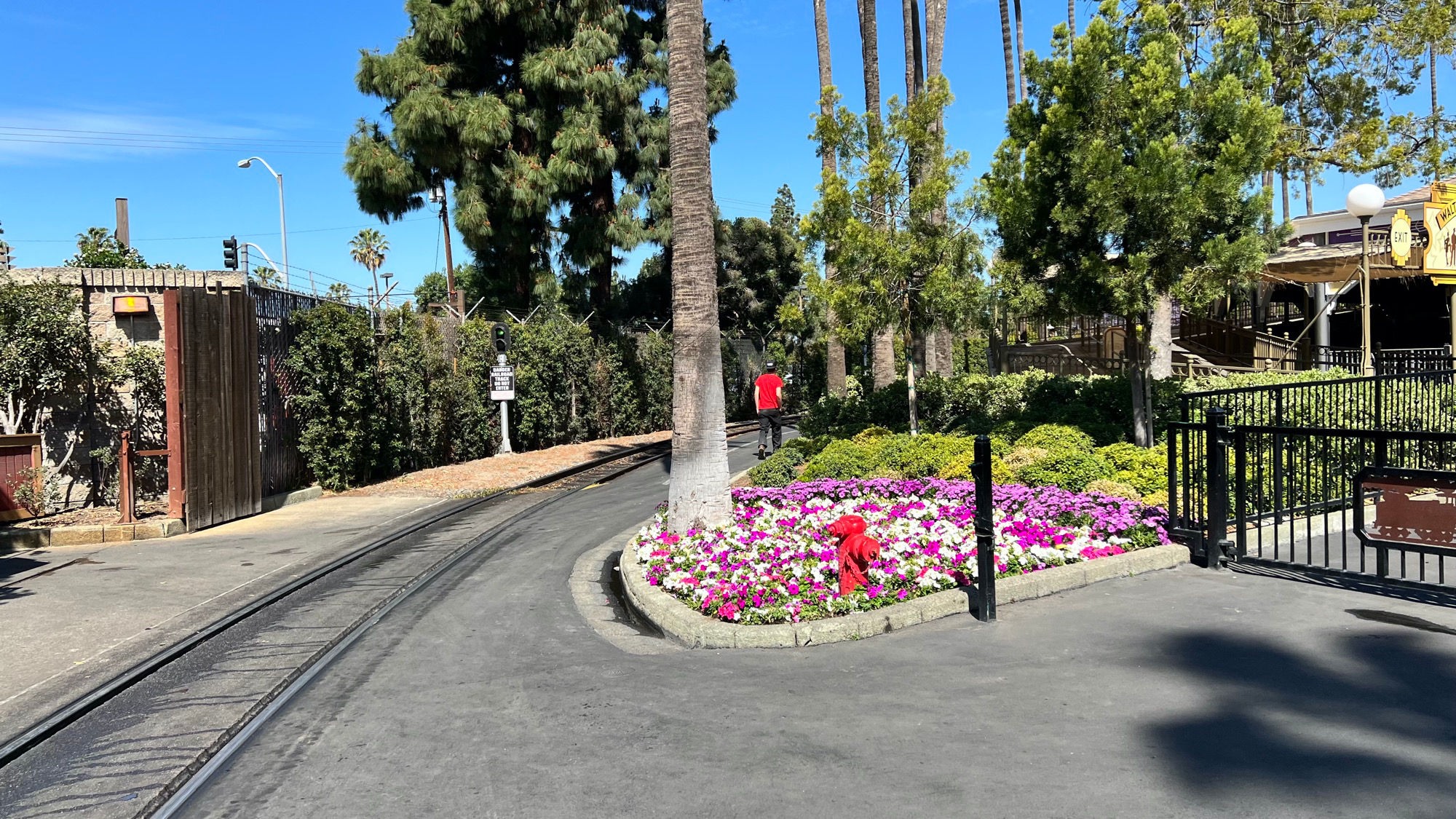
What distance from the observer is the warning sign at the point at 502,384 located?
2020cm

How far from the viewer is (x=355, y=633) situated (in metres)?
6.86

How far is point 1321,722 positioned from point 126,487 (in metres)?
12.1

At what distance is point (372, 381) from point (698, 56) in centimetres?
938

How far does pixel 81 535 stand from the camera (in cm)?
1116

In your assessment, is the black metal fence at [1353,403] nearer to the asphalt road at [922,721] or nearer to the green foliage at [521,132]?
the asphalt road at [922,721]

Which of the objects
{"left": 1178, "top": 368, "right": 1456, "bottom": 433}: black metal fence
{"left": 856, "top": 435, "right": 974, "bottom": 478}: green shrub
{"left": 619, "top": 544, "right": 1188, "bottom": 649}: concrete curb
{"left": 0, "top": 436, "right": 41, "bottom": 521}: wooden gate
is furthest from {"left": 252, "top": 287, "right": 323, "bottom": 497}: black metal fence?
{"left": 1178, "top": 368, "right": 1456, "bottom": 433}: black metal fence

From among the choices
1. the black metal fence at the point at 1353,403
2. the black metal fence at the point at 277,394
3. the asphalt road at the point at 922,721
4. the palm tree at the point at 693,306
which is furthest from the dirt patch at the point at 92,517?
the black metal fence at the point at 1353,403

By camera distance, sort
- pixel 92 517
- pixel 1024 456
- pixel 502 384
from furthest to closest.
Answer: pixel 502 384 → pixel 92 517 → pixel 1024 456

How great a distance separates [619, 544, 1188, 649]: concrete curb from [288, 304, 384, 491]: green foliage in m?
8.81

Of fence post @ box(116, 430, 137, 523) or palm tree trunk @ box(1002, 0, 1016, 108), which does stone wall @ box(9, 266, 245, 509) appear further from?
palm tree trunk @ box(1002, 0, 1016, 108)

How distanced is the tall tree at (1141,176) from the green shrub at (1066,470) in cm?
172

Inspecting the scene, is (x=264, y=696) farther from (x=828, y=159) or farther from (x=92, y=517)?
(x=828, y=159)

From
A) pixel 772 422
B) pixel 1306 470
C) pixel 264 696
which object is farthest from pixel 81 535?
pixel 1306 470

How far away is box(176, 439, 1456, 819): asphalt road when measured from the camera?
3.91 metres
